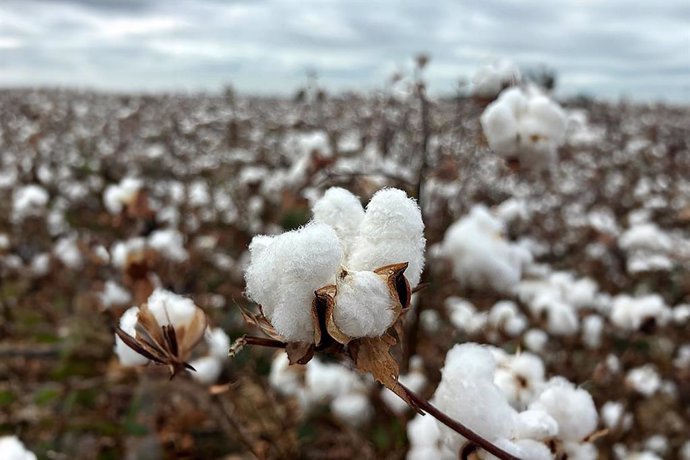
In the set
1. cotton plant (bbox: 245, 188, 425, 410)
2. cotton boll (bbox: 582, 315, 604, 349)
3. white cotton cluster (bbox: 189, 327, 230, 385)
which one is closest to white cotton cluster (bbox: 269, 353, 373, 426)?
white cotton cluster (bbox: 189, 327, 230, 385)

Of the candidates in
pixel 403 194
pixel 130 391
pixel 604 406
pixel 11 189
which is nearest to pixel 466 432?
pixel 403 194

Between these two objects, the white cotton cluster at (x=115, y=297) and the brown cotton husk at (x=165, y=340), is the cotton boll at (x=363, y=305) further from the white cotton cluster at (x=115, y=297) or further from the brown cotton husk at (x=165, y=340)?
the white cotton cluster at (x=115, y=297)

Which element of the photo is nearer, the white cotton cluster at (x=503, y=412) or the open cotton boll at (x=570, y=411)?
the white cotton cluster at (x=503, y=412)

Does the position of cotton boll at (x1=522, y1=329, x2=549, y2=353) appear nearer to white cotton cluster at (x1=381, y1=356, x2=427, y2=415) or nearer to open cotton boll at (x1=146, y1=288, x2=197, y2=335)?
white cotton cluster at (x1=381, y1=356, x2=427, y2=415)

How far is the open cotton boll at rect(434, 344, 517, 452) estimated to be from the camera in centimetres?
79

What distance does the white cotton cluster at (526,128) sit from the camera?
1379mm

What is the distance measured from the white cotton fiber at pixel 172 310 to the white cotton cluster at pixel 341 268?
0.81 feet

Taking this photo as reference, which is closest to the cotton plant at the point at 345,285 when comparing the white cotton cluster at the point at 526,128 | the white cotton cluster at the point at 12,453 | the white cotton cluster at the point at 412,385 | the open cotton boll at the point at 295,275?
the open cotton boll at the point at 295,275

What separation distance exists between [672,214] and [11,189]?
5.73 m

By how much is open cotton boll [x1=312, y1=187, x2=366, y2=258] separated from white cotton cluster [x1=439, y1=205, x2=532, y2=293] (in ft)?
2.66

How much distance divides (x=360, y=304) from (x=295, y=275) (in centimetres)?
7

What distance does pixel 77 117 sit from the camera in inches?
493

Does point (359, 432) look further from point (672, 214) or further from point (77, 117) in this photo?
point (77, 117)

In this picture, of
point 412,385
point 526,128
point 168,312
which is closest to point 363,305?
point 168,312
